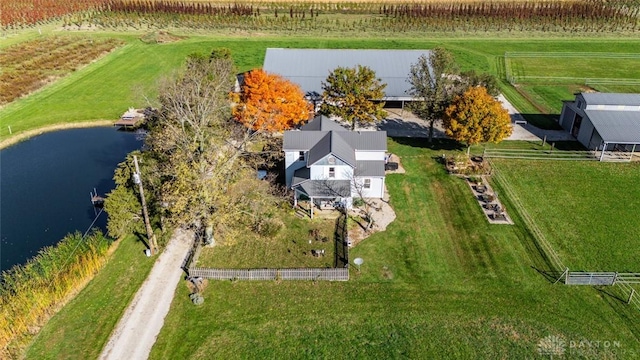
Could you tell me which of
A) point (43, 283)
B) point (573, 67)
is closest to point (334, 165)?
point (43, 283)

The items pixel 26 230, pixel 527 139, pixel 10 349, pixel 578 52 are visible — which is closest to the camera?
pixel 10 349

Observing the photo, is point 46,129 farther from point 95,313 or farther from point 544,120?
point 544,120

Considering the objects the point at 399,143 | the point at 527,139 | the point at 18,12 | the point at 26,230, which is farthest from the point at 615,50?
the point at 18,12

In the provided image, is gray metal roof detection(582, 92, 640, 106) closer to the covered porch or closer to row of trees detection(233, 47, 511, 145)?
row of trees detection(233, 47, 511, 145)

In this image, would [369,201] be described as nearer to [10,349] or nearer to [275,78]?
[275,78]

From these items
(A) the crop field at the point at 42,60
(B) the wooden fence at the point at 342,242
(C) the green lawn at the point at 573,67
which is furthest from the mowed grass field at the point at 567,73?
(A) the crop field at the point at 42,60

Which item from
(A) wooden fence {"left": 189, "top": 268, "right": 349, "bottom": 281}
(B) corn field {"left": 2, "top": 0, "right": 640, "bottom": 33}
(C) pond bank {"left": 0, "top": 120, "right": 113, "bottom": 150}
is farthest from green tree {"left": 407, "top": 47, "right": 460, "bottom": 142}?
(B) corn field {"left": 2, "top": 0, "right": 640, "bottom": 33}

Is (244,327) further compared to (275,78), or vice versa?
(275,78)
